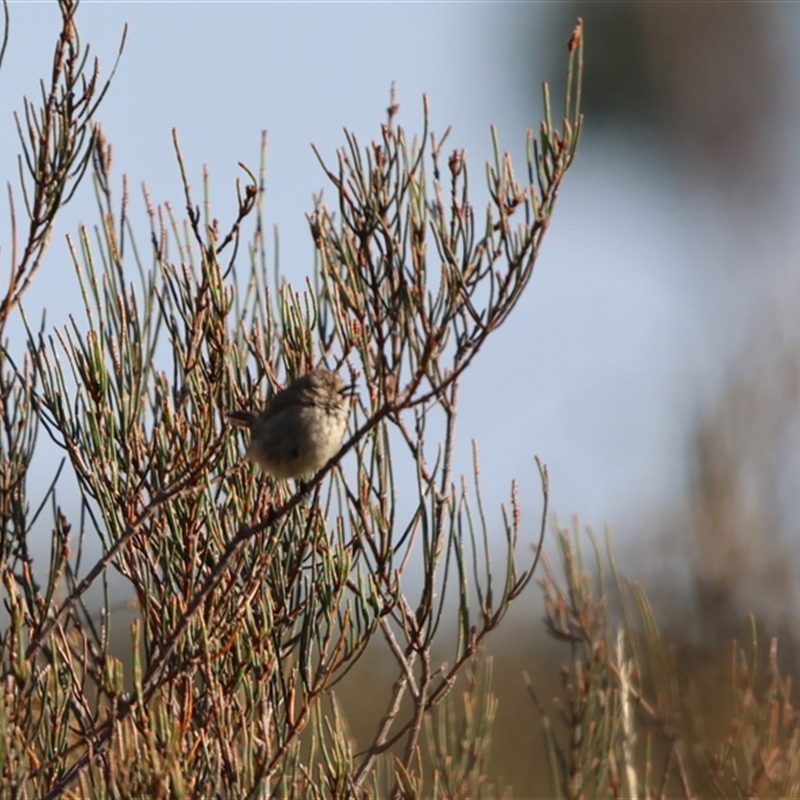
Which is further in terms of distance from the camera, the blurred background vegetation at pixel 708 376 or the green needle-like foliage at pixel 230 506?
the blurred background vegetation at pixel 708 376

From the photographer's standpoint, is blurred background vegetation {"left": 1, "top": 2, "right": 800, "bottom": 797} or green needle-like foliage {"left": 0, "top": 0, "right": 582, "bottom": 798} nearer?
green needle-like foliage {"left": 0, "top": 0, "right": 582, "bottom": 798}

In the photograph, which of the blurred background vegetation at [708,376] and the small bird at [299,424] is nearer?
the small bird at [299,424]

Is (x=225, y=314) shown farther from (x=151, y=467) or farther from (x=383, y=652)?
(x=383, y=652)

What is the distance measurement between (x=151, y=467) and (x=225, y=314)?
55cm

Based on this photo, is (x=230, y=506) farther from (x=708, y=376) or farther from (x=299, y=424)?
(x=708, y=376)

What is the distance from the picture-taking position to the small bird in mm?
4316

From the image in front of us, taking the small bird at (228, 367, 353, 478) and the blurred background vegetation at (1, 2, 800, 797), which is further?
the blurred background vegetation at (1, 2, 800, 797)

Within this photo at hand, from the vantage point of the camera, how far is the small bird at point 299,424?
432cm

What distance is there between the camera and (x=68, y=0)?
4.14m

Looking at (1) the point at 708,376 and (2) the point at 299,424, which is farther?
(1) the point at 708,376

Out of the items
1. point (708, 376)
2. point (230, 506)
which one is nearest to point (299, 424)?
point (230, 506)

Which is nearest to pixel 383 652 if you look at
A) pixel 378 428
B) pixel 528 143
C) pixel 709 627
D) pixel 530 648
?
pixel 530 648

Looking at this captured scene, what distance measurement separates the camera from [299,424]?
4289 mm

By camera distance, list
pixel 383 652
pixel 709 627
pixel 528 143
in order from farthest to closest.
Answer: pixel 383 652, pixel 709 627, pixel 528 143
